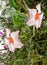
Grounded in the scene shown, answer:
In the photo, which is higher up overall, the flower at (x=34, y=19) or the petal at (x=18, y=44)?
the flower at (x=34, y=19)

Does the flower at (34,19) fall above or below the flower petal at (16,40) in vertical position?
above

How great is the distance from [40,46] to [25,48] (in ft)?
0.21

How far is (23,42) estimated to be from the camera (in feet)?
3.51

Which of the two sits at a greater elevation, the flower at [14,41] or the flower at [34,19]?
the flower at [34,19]

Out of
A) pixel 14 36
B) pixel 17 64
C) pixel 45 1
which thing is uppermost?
pixel 45 1

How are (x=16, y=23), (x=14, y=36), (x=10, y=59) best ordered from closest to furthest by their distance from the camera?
(x=14, y=36)
(x=16, y=23)
(x=10, y=59)

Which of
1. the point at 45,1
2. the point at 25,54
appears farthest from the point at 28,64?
the point at 45,1

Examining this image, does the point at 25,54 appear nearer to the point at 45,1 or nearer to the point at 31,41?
the point at 31,41

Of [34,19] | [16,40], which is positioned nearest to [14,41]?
[16,40]

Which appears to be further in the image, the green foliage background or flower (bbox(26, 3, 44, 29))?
the green foliage background

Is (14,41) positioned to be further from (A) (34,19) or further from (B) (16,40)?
(A) (34,19)

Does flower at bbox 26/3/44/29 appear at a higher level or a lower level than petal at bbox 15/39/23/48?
higher

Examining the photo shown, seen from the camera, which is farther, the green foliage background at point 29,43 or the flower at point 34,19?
the green foliage background at point 29,43

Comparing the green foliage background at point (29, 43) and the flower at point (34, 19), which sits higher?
the flower at point (34, 19)
